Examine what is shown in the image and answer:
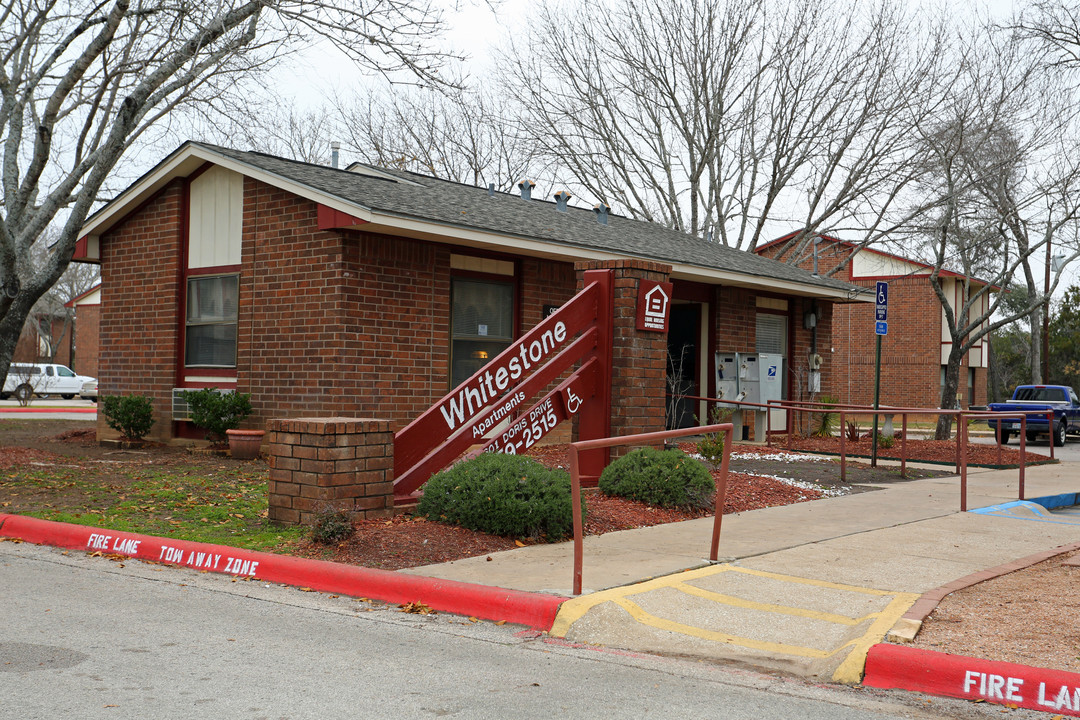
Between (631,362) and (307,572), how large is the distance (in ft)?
15.7

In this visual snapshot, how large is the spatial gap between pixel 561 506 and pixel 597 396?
8.69 feet

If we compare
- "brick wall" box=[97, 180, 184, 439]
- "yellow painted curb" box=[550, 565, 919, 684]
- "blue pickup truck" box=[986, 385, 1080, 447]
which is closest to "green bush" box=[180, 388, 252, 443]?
"brick wall" box=[97, 180, 184, 439]

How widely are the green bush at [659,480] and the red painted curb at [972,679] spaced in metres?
4.68

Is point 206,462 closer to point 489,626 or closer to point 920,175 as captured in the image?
point 489,626

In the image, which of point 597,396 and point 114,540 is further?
point 597,396

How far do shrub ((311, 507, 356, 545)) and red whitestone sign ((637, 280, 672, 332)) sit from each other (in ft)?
14.6

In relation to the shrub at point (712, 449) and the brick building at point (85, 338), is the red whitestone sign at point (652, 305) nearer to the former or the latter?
the shrub at point (712, 449)

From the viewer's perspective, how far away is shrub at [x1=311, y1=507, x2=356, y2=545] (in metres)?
7.49

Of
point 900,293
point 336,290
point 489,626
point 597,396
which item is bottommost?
point 489,626

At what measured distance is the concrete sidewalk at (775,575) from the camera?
219 inches

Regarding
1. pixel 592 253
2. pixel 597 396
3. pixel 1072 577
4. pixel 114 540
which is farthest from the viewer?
pixel 592 253

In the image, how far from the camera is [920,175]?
87.7 feet

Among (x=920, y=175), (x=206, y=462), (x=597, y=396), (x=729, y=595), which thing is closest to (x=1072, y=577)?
(x=729, y=595)

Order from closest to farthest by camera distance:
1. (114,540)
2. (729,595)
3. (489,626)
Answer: (489,626)
(729,595)
(114,540)
